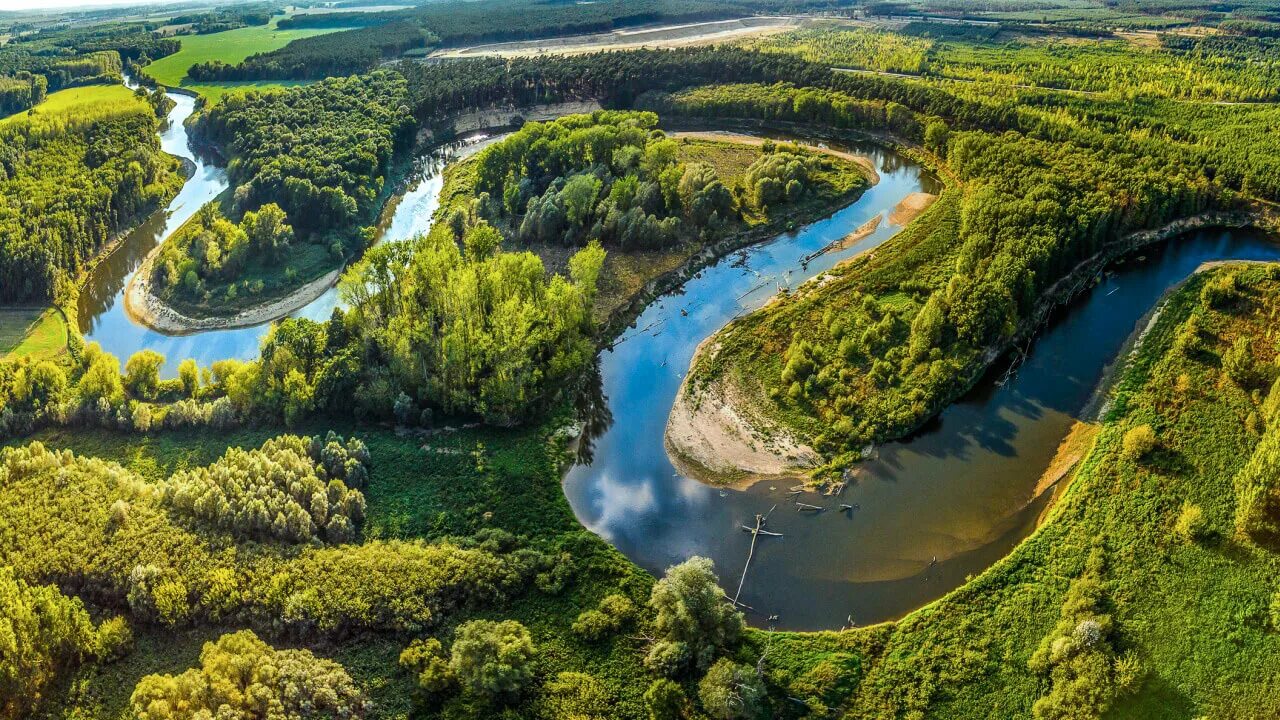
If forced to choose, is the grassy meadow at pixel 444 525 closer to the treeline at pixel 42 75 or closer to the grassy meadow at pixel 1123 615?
the grassy meadow at pixel 1123 615

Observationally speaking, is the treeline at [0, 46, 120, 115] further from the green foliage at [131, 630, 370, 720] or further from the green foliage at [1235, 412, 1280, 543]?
the green foliage at [1235, 412, 1280, 543]

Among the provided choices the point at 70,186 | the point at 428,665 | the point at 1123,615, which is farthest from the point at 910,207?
the point at 70,186

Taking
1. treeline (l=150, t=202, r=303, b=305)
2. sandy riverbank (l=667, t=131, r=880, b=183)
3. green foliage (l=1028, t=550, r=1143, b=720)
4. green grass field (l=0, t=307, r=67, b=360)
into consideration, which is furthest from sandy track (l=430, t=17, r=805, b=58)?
green foliage (l=1028, t=550, r=1143, b=720)

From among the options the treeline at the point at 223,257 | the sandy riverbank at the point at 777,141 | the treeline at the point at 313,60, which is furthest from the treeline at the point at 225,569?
the treeline at the point at 313,60

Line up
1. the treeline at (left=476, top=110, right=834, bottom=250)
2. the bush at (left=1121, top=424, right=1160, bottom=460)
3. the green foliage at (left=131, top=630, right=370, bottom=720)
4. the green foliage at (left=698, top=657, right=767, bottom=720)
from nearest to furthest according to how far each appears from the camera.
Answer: the green foliage at (left=131, top=630, right=370, bottom=720) < the green foliage at (left=698, top=657, right=767, bottom=720) < the bush at (left=1121, top=424, right=1160, bottom=460) < the treeline at (left=476, top=110, right=834, bottom=250)

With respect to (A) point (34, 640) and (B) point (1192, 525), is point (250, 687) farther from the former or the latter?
(B) point (1192, 525)

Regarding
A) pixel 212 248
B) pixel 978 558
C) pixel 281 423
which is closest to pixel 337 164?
pixel 212 248
